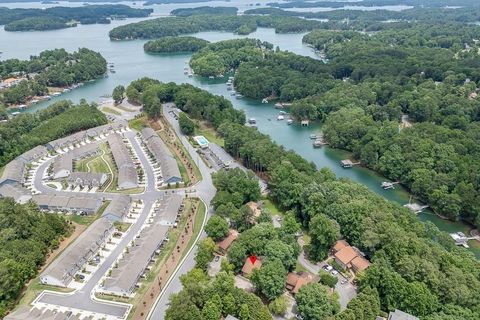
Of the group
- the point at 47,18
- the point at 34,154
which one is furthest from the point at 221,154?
the point at 47,18

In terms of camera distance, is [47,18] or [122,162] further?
[47,18]

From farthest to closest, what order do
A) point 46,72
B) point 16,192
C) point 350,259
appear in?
point 46,72 → point 16,192 → point 350,259

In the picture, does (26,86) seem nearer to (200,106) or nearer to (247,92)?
(200,106)

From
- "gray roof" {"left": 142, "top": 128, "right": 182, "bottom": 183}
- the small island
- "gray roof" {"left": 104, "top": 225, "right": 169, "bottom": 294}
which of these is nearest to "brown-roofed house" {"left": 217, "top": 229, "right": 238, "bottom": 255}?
"gray roof" {"left": 104, "top": 225, "right": 169, "bottom": 294}

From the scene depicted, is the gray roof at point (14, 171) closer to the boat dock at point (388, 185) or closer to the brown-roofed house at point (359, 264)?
the brown-roofed house at point (359, 264)

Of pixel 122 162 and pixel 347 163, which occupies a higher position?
pixel 122 162

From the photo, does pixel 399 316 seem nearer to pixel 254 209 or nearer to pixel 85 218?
pixel 254 209

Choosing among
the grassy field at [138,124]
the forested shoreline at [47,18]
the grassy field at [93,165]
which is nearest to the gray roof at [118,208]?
the grassy field at [93,165]
